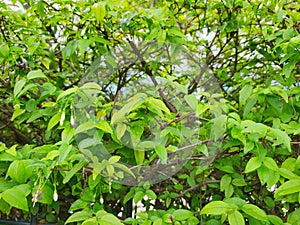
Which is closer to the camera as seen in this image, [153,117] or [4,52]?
[153,117]

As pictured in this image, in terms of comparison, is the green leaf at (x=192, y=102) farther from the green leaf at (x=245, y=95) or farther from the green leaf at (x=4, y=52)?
the green leaf at (x=4, y=52)

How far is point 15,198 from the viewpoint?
3.39ft

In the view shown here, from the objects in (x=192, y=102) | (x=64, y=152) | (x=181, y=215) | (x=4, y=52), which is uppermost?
(x=4, y=52)

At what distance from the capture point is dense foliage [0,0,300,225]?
3.32 ft

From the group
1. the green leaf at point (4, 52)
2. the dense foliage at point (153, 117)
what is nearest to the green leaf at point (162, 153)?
the dense foliage at point (153, 117)

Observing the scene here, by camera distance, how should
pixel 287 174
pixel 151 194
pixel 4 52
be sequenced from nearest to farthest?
pixel 287 174
pixel 151 194
pixel 4 52

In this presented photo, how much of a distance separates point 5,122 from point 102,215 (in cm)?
93

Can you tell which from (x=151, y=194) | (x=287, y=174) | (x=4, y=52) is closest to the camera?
(x=287, y=174)

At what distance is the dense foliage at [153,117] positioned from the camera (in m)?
1.01

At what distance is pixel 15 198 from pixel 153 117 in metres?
0.46

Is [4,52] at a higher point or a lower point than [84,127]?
higher

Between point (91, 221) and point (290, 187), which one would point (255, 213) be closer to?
point (290, 187)

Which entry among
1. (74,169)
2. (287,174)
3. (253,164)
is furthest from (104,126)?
(287,174)

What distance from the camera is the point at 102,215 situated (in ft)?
3.35
